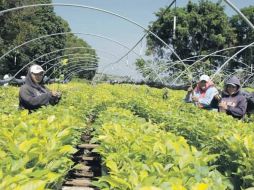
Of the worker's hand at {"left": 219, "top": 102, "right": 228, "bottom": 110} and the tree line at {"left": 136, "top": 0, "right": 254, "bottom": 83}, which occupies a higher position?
the tree line at {"left": 136, "top": 0, "right": 254, "bottom": 83}

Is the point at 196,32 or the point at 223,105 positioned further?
the point at 196,32

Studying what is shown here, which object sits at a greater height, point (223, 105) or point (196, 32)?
point (196, 32)

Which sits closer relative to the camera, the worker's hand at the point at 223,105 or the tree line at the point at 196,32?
the worker's hand at the point at 223,105

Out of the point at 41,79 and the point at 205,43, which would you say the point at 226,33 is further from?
the point at 41,79

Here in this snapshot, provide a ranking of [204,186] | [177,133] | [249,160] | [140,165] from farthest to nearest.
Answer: [177,133] → [249,160] → [140,165] → [204,186]

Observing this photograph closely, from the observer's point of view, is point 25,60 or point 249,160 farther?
point 25,60

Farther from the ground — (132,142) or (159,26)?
(159,26)

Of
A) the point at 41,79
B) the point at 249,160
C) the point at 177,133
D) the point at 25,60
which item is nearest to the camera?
the point at 249,160

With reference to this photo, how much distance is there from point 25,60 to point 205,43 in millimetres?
21568

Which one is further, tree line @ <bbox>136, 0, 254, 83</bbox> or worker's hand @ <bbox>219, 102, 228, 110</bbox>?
tree line @ <bbox>136, 0, 254, 83</bbox>

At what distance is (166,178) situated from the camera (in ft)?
9.93

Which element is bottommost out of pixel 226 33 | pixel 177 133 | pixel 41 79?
pixel 177 133

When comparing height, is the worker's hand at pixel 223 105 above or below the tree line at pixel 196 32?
below

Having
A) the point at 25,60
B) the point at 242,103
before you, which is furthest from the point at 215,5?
the point at 242,103
